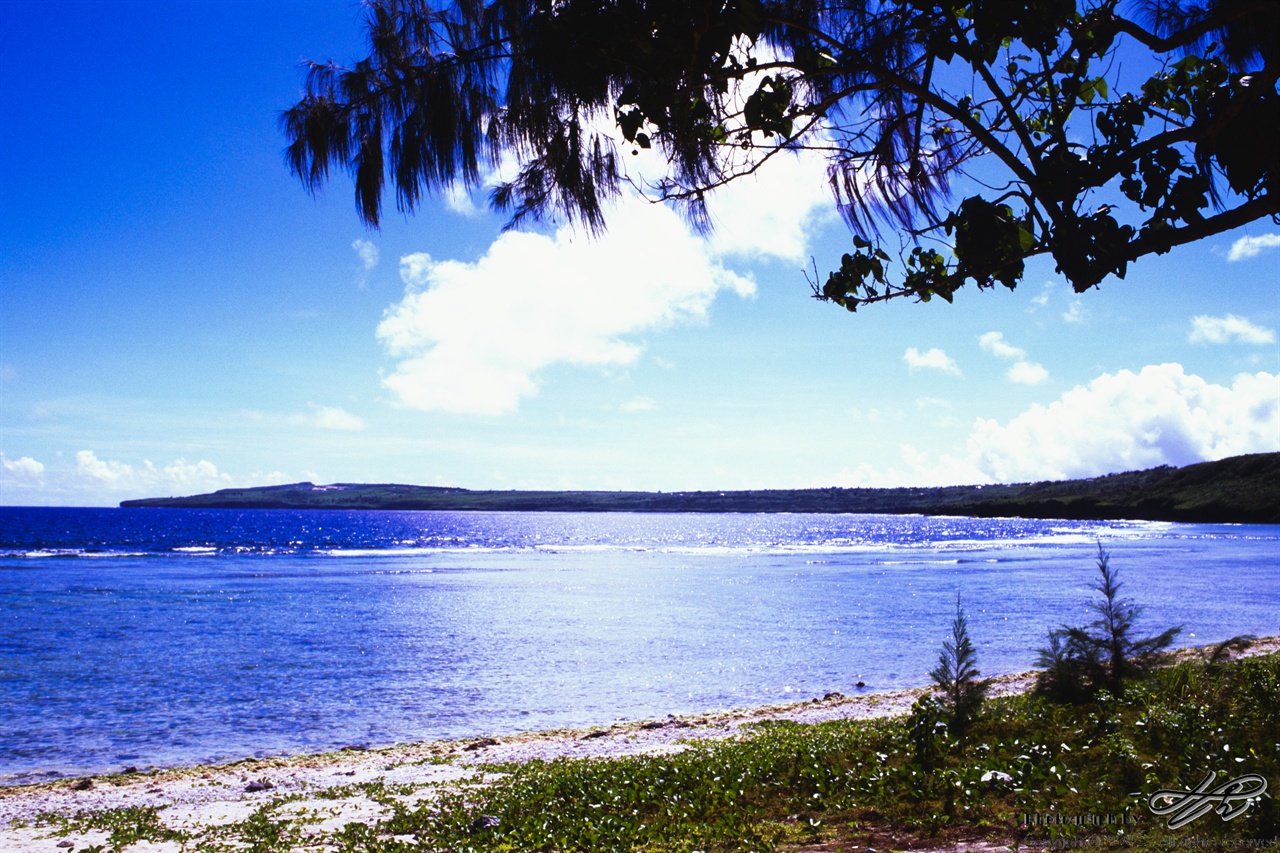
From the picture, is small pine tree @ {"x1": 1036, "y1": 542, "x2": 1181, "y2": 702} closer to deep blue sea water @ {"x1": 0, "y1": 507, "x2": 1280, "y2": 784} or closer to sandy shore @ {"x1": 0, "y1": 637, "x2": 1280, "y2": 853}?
sandy shore @ {"x1": 0, "y1": 637, "x2": 1280, "y2": 853}

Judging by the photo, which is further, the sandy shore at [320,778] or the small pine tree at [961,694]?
the sandy shore at [320,778]

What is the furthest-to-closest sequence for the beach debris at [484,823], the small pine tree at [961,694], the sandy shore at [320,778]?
the sandy shore at [320,778], the small pine tree at [961,694], the beach debris at [484,823]

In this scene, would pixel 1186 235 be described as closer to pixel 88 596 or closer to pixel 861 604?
pixel 861 604

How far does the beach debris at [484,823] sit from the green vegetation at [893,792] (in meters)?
0.03

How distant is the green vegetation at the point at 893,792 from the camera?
563 centimetres

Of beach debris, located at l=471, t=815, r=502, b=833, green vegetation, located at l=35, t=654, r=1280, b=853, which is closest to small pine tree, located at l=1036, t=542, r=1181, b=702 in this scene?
green vegetation, located at l=35, t=654, r=1280, b=853

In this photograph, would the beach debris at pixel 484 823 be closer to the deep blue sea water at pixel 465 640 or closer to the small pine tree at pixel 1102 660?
the small pine tree at pixel 1102 660

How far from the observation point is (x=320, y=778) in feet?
35.8

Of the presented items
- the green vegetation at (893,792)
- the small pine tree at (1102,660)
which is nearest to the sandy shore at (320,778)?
the green vegetation at (893,792)

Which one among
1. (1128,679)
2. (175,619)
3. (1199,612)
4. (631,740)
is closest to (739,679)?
(631,740)

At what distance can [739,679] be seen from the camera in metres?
18.6

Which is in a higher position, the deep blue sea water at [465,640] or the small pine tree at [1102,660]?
the small pine tree at [1102,660]

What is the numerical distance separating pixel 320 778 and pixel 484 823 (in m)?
4.68

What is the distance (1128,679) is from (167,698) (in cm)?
1683
